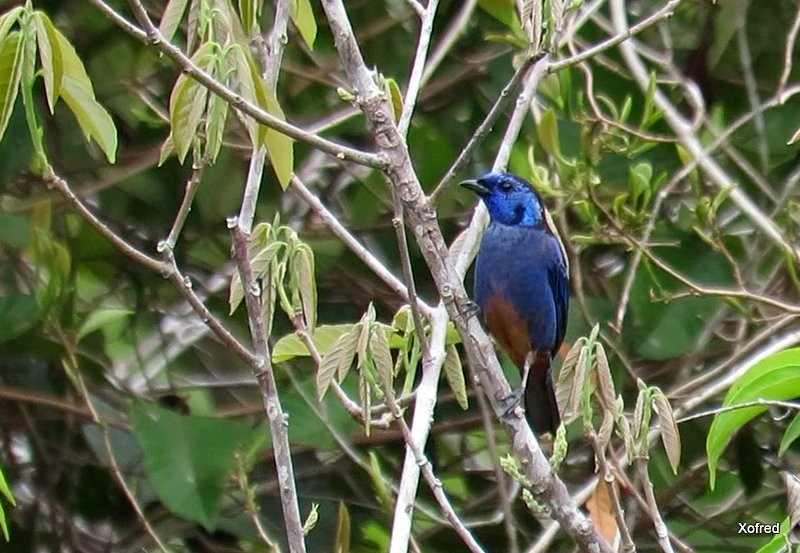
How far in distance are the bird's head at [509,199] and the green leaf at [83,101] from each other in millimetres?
1446

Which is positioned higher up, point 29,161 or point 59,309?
point 29,161

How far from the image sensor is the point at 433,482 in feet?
7.27

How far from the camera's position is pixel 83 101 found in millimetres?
2051

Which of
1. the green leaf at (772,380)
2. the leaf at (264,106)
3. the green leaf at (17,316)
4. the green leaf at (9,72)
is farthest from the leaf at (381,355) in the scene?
the green leaf at (17,316)

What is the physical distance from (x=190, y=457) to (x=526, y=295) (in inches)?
42.0

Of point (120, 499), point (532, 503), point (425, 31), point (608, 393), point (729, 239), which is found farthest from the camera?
point (120, 499)

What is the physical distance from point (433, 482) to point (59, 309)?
1.71 m

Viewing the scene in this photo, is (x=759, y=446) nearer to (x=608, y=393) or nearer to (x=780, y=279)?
(x=780, y=279)

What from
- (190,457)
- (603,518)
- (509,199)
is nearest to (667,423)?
(603,518)

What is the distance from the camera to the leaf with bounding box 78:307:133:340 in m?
3.64

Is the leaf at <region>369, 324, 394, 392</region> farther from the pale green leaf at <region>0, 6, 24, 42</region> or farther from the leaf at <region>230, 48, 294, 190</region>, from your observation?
the pale green leaf at <region>0, 6, 24, 42</region>

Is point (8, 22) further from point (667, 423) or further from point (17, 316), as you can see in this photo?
point (17, 316)

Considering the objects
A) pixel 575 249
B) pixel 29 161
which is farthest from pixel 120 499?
pixel 575 249

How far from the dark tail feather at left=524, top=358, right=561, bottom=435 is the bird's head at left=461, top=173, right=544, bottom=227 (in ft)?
1.30
